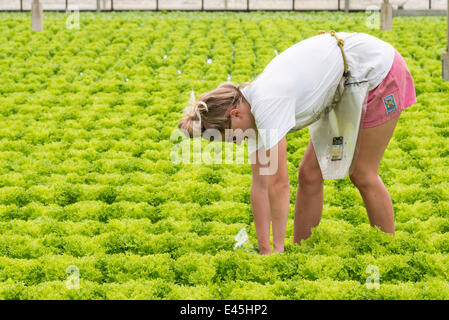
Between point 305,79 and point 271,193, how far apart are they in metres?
0.70

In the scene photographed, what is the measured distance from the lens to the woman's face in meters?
3.35

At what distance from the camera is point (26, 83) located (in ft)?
29.7

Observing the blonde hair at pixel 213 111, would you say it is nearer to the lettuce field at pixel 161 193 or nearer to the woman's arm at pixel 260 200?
the woman's arm at pixel 260 200

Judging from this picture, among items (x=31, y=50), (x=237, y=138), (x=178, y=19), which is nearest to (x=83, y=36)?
(x=31, y=50)

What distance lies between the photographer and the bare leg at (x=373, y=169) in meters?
3.46

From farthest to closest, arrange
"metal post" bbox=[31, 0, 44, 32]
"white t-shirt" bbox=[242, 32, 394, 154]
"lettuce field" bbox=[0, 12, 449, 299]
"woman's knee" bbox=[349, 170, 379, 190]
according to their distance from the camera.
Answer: "metal post" bbox=[31, 0, 44, 32] → "woman's knee" bbox=[349, 170, 379, 190] → "lettuce field" bbox=[0, 12, 449, 299] → "white t-shirt" bbox=[242, 32, 394, 154]

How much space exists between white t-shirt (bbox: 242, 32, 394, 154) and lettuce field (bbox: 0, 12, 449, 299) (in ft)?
2.83

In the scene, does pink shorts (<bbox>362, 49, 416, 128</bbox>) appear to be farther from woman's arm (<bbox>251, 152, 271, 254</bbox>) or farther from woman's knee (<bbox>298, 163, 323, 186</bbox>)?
woman's arm (<bbox>251, 152, 271, 254</bbox>)

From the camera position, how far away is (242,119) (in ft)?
11.0

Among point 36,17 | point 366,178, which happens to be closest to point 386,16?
point 36,17

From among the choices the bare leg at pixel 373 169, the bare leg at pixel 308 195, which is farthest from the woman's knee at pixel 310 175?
the bare leg at pixel 373 169

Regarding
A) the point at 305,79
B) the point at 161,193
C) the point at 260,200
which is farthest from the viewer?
the point at 161,193

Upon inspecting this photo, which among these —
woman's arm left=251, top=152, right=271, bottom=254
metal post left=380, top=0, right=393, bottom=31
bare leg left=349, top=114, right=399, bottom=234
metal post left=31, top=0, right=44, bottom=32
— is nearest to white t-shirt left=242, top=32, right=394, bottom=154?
woman's arm left=251, top=152, right=271, bottom=254

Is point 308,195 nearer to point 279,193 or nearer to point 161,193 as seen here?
point 279,193
